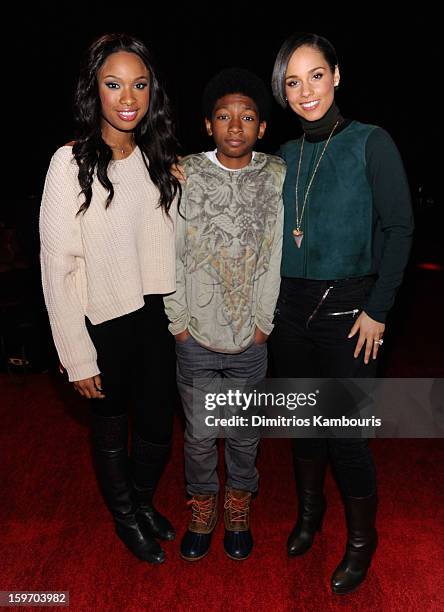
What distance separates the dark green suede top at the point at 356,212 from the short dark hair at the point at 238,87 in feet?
0.65

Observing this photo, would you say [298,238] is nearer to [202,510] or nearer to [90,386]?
[90,386]

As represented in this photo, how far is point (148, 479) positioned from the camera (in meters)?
2.02

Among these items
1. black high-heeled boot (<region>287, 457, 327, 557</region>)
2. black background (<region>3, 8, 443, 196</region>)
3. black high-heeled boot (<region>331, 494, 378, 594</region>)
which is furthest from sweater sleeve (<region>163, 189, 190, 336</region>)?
black background (<region>3, 8, 443, 196</region>)

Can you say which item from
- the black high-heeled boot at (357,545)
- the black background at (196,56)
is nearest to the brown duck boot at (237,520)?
the black high-heeled boot at (357,545)

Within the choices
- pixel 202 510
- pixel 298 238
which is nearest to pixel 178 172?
pixel 298 238

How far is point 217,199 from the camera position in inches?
67.2

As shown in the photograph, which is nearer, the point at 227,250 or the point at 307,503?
the point at 227,250

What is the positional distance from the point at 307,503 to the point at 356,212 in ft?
3.56

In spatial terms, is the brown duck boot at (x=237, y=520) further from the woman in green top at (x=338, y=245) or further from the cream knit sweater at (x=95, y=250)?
the cream knit sweater at (x=95, y=250)

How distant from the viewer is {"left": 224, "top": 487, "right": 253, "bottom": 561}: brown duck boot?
6.51ft

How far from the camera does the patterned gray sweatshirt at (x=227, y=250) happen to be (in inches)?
67.4

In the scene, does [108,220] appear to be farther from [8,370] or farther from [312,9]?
[312,9]

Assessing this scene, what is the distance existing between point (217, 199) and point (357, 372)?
71 centimetres

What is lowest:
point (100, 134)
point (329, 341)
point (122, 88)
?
point (329, 341)
